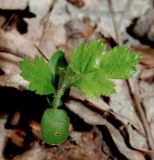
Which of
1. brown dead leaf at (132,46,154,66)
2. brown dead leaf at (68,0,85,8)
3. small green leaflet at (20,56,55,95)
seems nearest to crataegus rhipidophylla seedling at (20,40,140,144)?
small green leaflet at (20,56,55,95)

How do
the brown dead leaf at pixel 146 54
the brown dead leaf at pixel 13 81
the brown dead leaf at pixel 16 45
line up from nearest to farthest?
the brown dead leaf at pixel 13 81
the brown dead leaf at pixel 16 45
the brown dead leaf at pixel 146 54

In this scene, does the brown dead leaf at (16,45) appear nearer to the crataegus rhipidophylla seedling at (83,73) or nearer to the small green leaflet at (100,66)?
the crataegus rhipidophylla seedling at (83,73)

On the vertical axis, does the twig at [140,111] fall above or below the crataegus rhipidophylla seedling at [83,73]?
below

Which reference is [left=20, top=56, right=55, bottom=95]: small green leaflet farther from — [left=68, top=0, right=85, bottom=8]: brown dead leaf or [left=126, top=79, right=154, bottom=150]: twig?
[left=68, top=0, right=85, bottom=8]: brown dead leaf

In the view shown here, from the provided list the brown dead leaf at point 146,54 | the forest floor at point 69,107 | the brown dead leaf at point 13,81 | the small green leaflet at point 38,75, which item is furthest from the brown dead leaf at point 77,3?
the small green leaflet at point 38,75

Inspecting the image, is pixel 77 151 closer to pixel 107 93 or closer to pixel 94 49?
Answer: pixel 107 93

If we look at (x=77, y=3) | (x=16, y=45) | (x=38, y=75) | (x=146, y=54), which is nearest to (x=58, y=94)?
(x=38, y=75)
